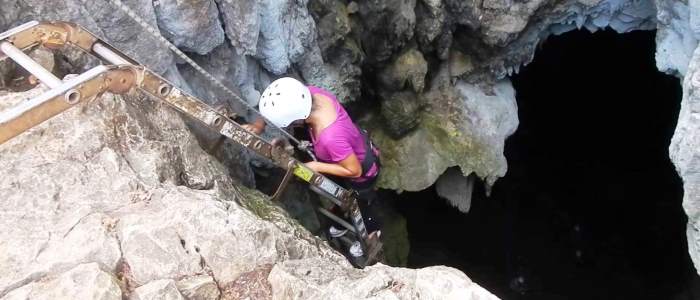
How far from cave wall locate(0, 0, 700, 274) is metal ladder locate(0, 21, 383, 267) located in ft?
1.50

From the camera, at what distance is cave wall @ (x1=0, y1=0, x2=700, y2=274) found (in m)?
4.71

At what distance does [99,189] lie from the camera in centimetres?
312

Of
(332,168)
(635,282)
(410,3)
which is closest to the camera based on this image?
(332,168)

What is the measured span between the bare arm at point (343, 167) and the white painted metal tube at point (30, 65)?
77.1 inches

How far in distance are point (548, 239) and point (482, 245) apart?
96cm

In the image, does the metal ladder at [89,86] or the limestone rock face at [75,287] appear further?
the metal ladder at [89,86]

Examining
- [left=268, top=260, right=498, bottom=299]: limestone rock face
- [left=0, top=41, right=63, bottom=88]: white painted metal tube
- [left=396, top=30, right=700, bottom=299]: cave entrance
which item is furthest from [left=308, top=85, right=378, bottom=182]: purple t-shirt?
[left=396, top=30, right=700, bottom=299]: cave entrance

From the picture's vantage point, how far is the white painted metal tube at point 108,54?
11.2 ft

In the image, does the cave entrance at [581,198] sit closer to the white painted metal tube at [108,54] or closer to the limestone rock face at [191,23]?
the limestone rock face at [191,23]

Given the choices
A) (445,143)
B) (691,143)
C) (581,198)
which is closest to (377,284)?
(691,143)

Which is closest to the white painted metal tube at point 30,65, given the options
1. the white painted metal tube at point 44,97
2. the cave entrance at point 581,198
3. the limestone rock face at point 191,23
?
the white painted metal tube at point 44,97

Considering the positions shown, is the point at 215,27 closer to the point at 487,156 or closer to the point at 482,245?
the point at 487,156

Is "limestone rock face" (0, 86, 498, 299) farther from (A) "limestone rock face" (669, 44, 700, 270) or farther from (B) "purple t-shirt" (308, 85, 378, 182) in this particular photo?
(A) "limestone rock face" (669, 44, 700, 270)

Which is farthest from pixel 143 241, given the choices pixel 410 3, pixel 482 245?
pixel 482 245
